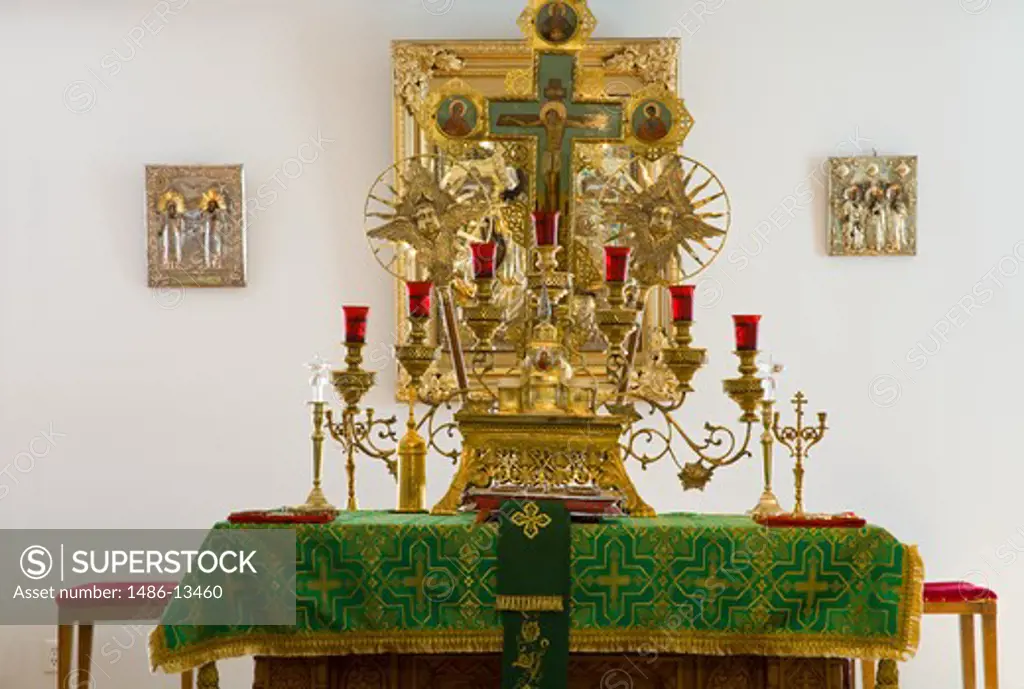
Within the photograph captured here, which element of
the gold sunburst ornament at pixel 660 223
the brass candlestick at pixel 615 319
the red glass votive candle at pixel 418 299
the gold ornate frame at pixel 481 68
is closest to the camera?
the brass candlestick at pixel 615 319

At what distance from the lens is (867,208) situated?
235 inches

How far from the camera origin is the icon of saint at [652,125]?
4.57 metres

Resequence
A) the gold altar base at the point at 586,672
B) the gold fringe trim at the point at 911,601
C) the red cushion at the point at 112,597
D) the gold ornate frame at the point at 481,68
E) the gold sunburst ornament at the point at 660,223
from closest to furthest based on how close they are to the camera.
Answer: the gold fringe trim at the point at 911,601 → the gold altar base at the point at 586,672 → the gold sunburst ornament at the point at 660,223 → the red cushion at the point at 112,597 → the gold ornate frame at the point at 481,68

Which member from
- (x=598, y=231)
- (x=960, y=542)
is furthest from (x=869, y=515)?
(x=598, y=231)

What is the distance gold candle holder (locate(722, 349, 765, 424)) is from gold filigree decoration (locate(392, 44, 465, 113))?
2423 millimetres

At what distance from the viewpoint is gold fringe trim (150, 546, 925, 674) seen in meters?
3.51

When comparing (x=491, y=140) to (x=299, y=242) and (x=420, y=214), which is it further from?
(x=299, y=242)

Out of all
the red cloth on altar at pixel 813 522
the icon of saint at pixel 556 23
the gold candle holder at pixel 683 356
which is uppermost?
the icon of saint at pixel 556 23

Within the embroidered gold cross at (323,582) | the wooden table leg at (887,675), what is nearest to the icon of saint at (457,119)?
the embroidered gold cross at (323,582)

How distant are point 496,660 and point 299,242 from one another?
2789mm

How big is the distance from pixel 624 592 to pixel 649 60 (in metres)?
3.02

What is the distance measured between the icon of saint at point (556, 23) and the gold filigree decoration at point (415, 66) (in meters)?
1.43

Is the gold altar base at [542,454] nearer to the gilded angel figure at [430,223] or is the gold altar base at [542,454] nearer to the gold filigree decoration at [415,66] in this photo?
the gilded angel figure at [430,223]

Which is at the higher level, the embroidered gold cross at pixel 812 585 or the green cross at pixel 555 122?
the green cross at pixel 555 122
